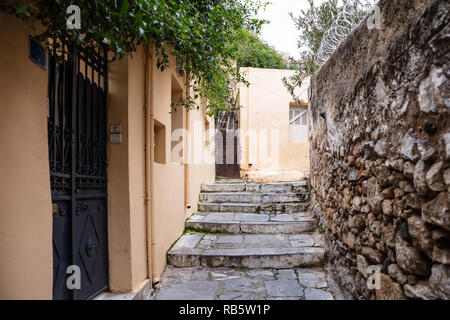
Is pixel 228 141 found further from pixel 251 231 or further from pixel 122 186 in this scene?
pixel 122 186

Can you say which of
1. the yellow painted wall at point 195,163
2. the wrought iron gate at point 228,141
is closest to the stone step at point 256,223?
the yellow painted wall at point 195,163

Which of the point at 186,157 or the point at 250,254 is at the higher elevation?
the point at 186,157

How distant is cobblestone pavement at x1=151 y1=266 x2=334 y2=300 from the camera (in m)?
2.72

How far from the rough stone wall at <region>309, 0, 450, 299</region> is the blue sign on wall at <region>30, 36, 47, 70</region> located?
2106mm

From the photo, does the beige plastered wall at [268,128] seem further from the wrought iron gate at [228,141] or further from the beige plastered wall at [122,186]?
the beige plastered wall at [122,186]

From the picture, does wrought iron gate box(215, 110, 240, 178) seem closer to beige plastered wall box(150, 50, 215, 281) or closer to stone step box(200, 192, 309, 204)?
beige plastered wall box(150, 50, 215, 281)

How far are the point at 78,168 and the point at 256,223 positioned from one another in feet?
9.21

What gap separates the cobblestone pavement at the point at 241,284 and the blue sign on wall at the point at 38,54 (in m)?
2.28

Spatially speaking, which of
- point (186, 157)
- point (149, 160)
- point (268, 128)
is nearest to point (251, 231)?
point (186, 157)

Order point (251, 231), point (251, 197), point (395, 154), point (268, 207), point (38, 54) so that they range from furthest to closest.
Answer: point (251, 197) → point (268, 207) → point (251, 231) → point (395, 154) → point (38, 54)

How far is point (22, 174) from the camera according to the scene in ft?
4.66

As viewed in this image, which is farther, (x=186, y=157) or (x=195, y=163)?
(x=195, y=163)
